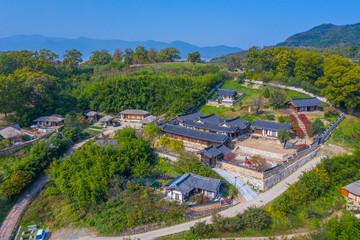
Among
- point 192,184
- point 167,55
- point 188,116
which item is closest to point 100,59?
point 167,55

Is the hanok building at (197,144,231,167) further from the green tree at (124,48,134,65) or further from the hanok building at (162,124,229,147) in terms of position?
the green tree at (124,48,134,65)

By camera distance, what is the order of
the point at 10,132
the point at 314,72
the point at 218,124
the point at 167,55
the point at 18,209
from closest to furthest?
1. the point at 18,209
2. the point at 10,132
3. the point at 218,124
4. the point at 314,72
5. the point at 167,55

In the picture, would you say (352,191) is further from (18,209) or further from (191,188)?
(18,209)

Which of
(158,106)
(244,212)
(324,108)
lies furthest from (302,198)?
(158,106)

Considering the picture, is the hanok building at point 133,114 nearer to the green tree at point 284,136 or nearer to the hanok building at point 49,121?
the hanok building at point 49,121

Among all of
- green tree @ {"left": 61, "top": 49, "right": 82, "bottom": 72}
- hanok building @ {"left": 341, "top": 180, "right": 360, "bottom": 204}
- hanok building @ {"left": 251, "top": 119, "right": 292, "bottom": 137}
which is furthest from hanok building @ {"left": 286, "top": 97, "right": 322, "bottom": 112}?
green tree @ {"left": 61, "top": 49, "right": 82, "bottom": 72}

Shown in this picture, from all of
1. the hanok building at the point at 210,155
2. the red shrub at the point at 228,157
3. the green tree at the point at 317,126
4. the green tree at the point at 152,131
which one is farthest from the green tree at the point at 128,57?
the green tree at the point at 317,126

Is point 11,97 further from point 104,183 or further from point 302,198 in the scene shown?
point 302,198

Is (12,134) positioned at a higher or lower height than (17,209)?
higher
